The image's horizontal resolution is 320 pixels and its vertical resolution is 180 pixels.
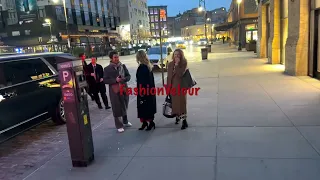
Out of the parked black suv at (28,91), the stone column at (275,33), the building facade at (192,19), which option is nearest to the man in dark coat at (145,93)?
the parked black suv at (28,91)

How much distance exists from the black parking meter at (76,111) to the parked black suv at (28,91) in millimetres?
836

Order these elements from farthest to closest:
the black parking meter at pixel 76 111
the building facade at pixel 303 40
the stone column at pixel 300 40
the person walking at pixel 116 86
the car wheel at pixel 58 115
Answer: the stone column at pixel 300 40 < the building facade at pixel 303 40 < the car wheel at pixel 58 115 < the person walking at pixel 116 86 < the black parking meter at pixel 76 111

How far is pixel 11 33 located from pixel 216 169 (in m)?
59.8

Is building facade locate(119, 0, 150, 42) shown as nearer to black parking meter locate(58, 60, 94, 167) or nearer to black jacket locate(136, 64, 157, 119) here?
black jacket locate(136, 64, 157, 119)

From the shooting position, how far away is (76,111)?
4270 mm

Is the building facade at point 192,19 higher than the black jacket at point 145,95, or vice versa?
the building facade at point 192,19

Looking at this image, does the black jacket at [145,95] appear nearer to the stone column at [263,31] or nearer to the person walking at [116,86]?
the person walking at [116,86]

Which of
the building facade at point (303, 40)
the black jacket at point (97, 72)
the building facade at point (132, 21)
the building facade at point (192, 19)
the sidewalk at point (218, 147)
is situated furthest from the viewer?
the building facade at point (192, 19)

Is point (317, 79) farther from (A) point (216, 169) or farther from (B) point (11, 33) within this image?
(B) point (11, 33)

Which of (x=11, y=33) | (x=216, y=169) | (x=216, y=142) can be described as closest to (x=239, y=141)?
(x=216, y=142)

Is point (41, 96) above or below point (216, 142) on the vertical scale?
above

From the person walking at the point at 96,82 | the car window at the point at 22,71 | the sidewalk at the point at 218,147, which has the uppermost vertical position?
the car window at the point at 22,71

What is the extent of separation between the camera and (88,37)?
2242 inches

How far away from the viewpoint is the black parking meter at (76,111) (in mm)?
4219
